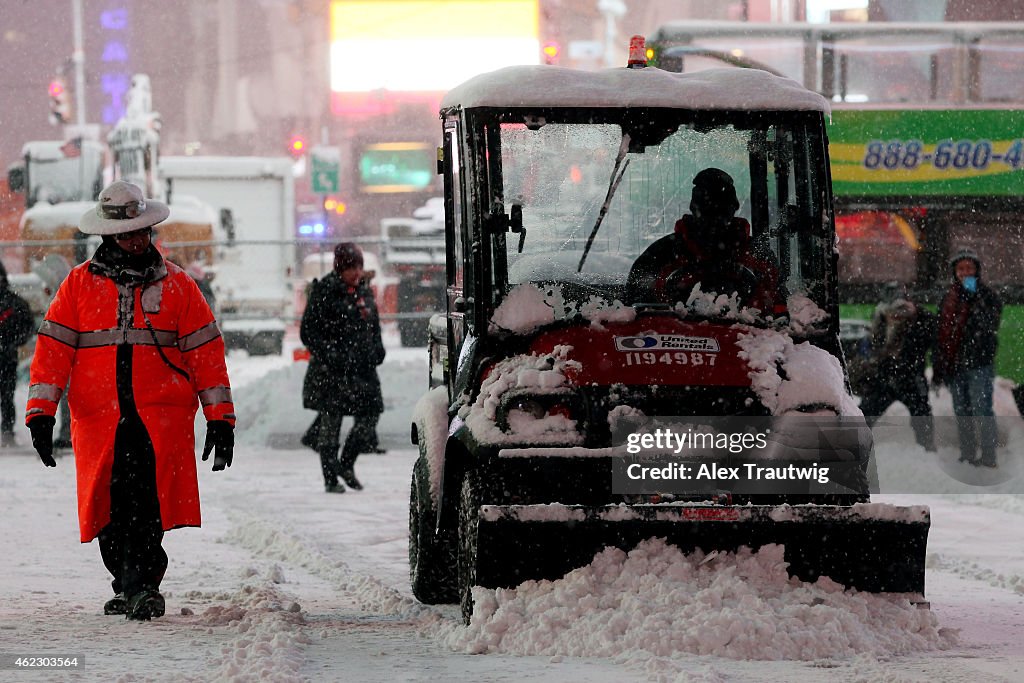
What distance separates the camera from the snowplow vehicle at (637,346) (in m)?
6.29

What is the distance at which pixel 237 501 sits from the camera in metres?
12.0

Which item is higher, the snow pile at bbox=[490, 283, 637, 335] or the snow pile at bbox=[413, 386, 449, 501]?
the snow pile at bbox=[490, 283, 637, 335]

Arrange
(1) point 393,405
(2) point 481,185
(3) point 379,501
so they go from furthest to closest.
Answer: (1) point 393,405, (3) point 379,501, (2) point 481,185

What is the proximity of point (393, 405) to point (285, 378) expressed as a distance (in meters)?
1.94

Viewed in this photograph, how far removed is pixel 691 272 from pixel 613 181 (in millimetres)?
498

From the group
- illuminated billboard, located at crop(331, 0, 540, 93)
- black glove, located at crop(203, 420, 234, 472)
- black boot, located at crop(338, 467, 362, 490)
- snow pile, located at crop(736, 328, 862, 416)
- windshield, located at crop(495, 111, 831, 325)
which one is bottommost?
black boot, located at crop(338, 467, 362, 490)

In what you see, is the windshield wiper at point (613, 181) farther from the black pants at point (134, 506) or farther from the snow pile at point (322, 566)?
the black pants at point (134, 506)

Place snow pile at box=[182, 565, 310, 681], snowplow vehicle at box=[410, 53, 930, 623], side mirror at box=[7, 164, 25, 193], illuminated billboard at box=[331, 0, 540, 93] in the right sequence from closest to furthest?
1. snow pile at box=[182, 565, 310, 681]
2. snowplow vehicle at box=[410, 53, 930, 623]
3. side mirror at box=[7, 164, 25, 193]
4. illuminated billboard at box=[331, 0, 540, 93]

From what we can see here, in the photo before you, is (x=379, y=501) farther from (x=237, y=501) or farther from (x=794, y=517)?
(x=794, y=517)

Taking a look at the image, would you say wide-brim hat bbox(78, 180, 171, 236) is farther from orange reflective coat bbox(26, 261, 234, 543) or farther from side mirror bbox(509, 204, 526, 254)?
side mirror bbox(509, 204, 526, 254)

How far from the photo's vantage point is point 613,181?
7.01 meters

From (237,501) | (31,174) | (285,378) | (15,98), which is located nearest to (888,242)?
(285,378)

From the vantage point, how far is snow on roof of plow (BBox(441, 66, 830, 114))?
689 centimetres

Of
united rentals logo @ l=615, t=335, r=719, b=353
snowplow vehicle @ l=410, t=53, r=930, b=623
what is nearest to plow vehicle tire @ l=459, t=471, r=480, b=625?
snowplow vehicle @ l=410, t=53, r=930, b=623
